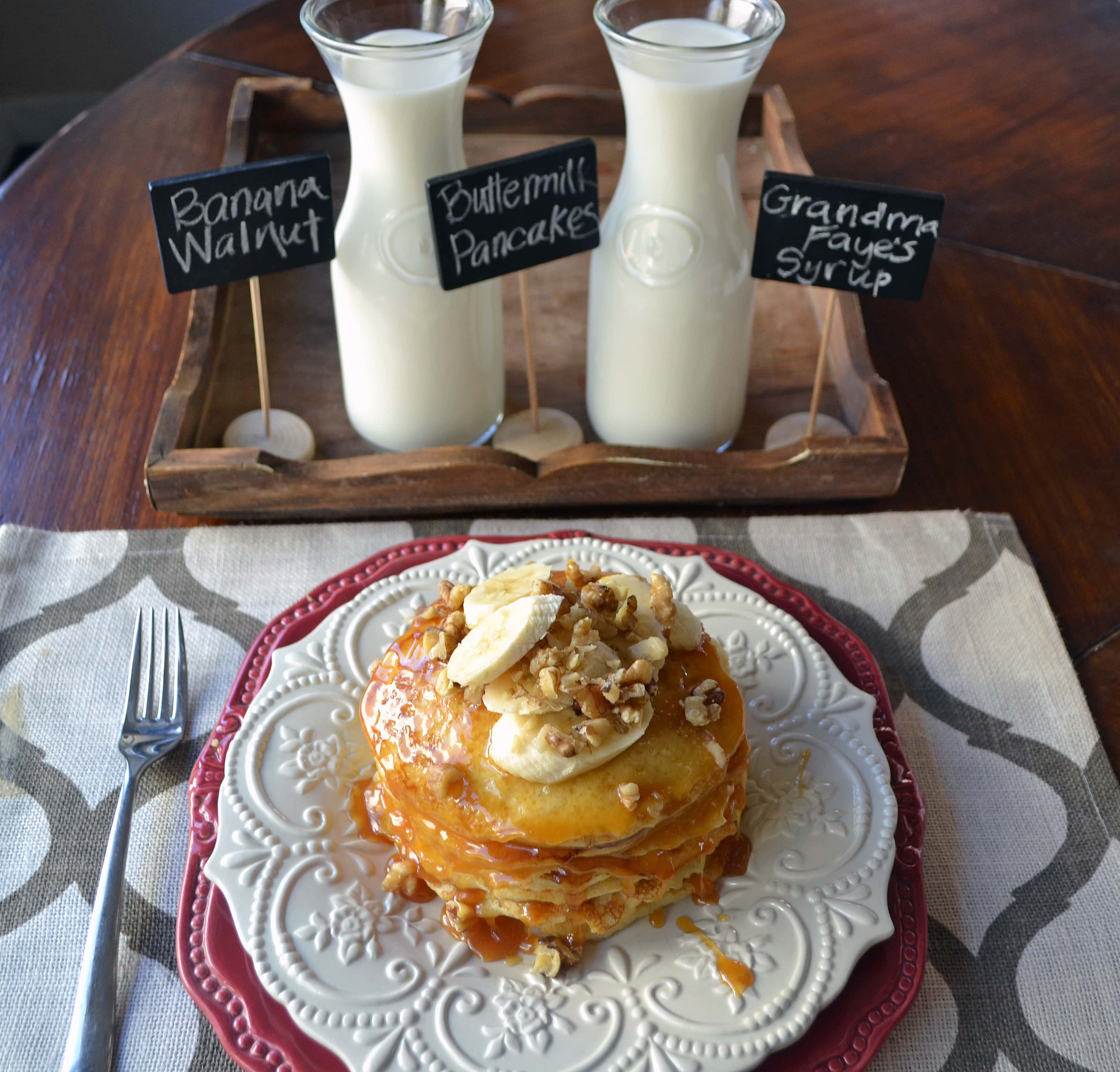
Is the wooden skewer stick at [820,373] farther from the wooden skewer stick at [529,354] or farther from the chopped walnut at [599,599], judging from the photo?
the chopped walnut at [599,599]

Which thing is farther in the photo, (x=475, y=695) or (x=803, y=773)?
(x=803, y=773)

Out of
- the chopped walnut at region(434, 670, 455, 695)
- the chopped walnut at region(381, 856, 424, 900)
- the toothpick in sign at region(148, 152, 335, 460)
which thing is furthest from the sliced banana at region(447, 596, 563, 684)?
the toothpick in sign at region(148, 152, 335, 460)

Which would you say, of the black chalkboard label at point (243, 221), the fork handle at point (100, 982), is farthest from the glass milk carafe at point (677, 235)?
the fork handle at point (100, 982)

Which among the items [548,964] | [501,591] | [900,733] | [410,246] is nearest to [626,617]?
[501,591]

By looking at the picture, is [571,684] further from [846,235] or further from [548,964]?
[846,235]

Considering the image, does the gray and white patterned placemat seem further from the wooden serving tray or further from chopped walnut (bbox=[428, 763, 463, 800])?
chopped walnut (bbox=[428, 763, 463, 800])

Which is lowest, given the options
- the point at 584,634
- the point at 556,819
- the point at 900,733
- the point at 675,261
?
the point at 900,733
